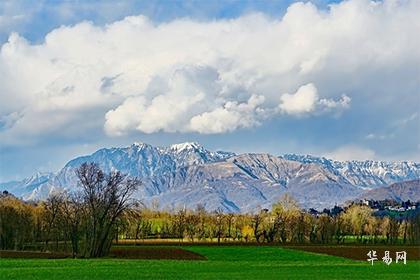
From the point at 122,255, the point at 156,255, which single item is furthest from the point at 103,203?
the point at 156,255

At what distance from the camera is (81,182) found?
99.4 m

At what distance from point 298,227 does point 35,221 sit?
64689 millimetres

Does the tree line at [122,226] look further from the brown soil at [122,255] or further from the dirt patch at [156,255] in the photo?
the dirt patch at [156,255]

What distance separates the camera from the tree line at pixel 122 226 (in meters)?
97.2

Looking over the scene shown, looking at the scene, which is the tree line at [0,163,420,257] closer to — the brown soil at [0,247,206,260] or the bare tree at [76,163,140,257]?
the bare tree at [76,163,140,257]

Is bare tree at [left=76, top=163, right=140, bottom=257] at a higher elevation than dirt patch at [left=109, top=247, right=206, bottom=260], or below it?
higher

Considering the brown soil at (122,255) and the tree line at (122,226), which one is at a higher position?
the tree line at (122,226)

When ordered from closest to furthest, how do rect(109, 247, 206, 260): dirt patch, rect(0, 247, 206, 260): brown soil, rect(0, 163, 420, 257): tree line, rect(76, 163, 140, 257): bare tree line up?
1. rect(0, 247, 206, 260): brown soil
2. rect(109, 247, 206, 260): dirt patch
3. rect(76, 163, 140, 257): bare tree
4. rect(0, 163, 420, 257): tree line

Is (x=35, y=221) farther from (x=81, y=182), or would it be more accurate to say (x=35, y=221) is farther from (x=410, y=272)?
(x=410, y=272)

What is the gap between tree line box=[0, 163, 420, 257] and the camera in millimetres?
97250

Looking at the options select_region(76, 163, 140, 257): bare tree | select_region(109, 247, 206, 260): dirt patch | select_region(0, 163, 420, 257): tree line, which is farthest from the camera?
select_region(0, 163, 420, 257): tree line

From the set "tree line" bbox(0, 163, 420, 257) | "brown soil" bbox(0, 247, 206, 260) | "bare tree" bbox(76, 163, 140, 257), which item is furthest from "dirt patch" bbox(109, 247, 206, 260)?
"bare tree" bbox(76, 163, 140, 257)

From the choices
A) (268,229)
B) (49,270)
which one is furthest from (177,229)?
(49,270)

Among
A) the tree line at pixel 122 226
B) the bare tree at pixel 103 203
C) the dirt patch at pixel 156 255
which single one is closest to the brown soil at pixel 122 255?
the dirt patch at pixel 156 255
